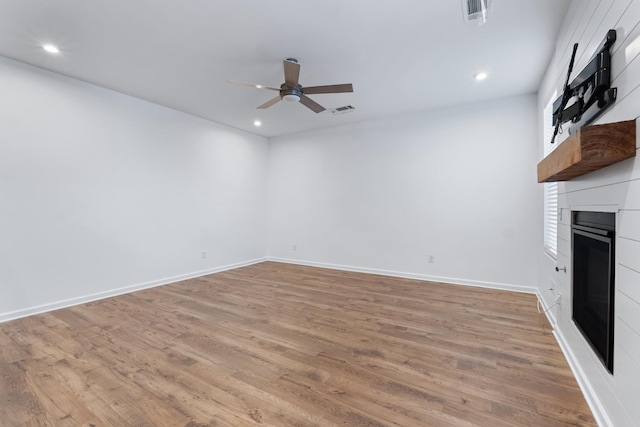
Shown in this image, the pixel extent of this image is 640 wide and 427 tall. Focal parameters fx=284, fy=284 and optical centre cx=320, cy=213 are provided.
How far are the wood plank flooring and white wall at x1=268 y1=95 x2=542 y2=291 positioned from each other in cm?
99

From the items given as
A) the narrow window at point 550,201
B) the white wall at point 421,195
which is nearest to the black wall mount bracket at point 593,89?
the narrow window at point 550,201

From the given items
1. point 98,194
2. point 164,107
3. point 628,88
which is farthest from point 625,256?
point 164,107

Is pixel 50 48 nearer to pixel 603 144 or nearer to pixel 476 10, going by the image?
pixel 476 10

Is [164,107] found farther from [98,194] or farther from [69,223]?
[69,223]

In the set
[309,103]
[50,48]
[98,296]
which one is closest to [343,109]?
[309,103]

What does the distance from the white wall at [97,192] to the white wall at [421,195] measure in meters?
1.68

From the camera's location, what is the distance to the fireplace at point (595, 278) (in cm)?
148

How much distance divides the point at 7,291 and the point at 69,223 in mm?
885

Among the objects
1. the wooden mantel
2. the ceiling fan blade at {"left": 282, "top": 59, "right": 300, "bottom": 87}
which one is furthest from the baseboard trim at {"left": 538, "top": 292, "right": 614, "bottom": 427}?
the ceiling fan blade at {"left": 282, "top": 59, "right": 300, "bottom": 87}

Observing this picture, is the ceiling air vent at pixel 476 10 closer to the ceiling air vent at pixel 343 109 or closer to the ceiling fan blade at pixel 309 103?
the ceiling fan blade at pixel 309 103

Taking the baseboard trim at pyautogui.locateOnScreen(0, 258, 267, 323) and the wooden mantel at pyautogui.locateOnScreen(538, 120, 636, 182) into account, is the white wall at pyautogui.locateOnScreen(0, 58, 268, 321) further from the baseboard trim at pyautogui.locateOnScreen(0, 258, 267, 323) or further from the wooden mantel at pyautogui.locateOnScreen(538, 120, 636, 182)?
the wooden mantel at pyautogui.locateOnScreen(538, 120, 636, 182)

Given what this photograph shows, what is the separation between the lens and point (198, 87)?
3.75 metres

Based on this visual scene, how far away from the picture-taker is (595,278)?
1.77 metres

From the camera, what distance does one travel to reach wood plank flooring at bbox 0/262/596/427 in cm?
167
